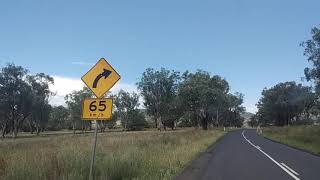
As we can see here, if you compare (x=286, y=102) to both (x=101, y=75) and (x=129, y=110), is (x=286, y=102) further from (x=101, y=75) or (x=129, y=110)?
(x=101, y=75)

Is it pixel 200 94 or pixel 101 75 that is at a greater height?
pixel 200 94

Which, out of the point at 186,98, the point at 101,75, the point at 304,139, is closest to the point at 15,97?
the point at 186,98

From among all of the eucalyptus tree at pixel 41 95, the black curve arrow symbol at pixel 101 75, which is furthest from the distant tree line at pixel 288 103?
the black curve arrow symbol at pixel 101 75

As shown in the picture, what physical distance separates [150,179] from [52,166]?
2884 mm

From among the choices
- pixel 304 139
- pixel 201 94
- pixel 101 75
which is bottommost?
pixel 304 139

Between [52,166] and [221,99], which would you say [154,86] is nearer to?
[221,99]

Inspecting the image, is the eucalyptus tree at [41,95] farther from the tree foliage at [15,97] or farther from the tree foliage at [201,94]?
the tree foliage at [201,94]

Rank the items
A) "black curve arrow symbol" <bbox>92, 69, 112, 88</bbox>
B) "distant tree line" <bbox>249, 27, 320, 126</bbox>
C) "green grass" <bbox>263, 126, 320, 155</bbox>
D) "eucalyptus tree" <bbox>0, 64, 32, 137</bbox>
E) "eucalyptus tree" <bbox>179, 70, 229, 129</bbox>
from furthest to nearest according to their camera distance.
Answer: "distant tree line" <bbox>249, 27, 320, 126</bbox> → "eucalyptus tree" <bbox>179, 70, 229, 129</bbox> → "eucalyptus tree" <bbox>0, 64, 32, 137</bbox> → "green grass" <bbox>263, 126, 320, 155</bbox> → "black curve arrow symbol" <bbox>92, 69, 112, 88</bbox>

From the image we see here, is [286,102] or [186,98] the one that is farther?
[286,102]

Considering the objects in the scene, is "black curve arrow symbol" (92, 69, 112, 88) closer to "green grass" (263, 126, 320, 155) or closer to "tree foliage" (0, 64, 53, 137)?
"green grass" (263, 126, 320, 155)

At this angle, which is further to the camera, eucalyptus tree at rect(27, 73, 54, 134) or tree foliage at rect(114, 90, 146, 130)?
tree foliage at rect(114, 90, 146, 130)

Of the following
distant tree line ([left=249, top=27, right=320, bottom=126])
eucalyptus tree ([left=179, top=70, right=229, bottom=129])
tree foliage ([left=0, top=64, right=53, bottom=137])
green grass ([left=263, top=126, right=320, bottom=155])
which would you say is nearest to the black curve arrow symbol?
green grass ([left=263, top=126, right=320, bottom=155])

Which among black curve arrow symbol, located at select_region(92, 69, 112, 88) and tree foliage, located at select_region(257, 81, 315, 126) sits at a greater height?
tree foliage, located at select_region(257, 81, 315, 126)

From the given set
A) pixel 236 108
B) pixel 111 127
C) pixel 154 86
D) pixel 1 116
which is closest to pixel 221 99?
pixel 154 86
